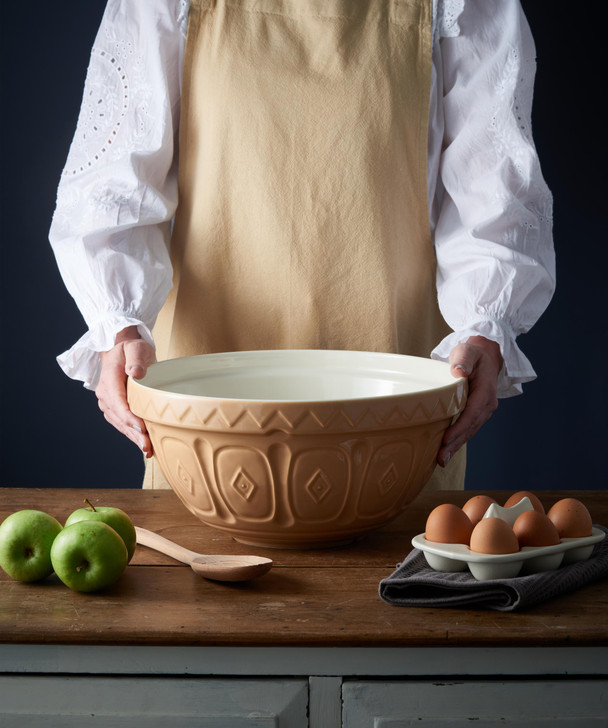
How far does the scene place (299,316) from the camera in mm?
1366

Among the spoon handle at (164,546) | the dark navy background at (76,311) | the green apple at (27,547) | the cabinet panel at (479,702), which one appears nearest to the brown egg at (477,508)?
the cabinet panel at (479,702)

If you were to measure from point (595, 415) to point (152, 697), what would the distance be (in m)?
1.75

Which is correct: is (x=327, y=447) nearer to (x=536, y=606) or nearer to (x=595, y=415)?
(x=536, y=606)

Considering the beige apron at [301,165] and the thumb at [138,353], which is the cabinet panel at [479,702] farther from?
the beige apron at [301,165]

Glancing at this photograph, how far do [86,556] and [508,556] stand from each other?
0.40m

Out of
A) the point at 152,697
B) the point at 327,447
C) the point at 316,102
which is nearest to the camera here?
the point at 152,697

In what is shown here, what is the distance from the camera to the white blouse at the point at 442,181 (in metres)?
1.22

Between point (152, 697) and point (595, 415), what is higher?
point (152, 697)

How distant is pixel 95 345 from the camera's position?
3.82 ft

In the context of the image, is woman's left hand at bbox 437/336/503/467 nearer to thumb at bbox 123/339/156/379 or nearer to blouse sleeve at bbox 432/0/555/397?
blouse sleeve at bbox 432/0/555/397

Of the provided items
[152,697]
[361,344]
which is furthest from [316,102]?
[152,697]

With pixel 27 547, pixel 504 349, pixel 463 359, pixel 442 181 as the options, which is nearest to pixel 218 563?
pixel 27 547

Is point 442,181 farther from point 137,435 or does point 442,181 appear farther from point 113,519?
point 113,519

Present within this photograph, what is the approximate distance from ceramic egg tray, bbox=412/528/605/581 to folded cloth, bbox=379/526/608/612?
0.01 meters
